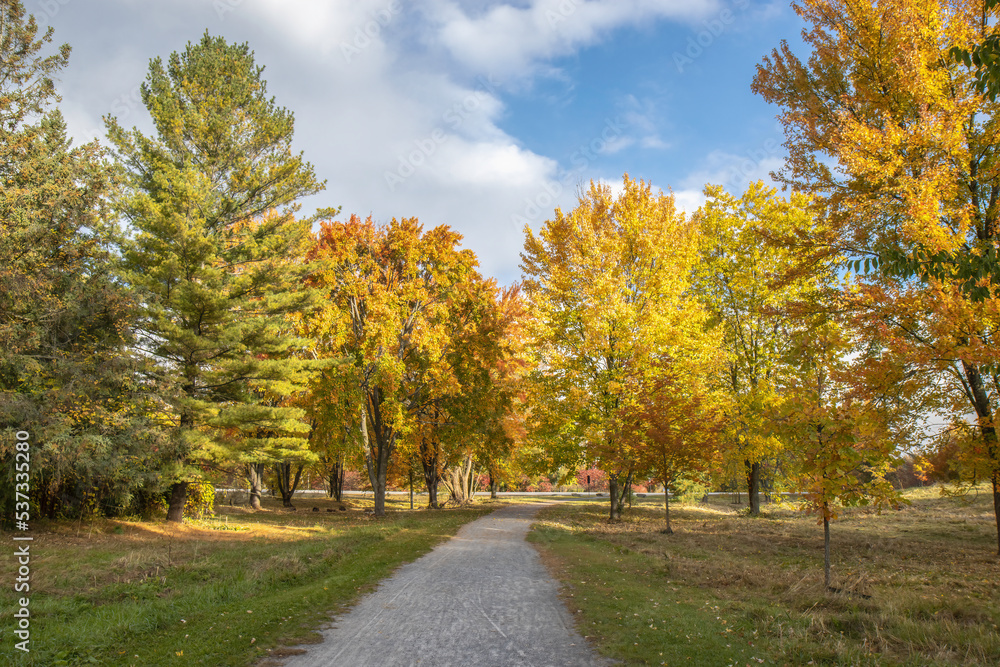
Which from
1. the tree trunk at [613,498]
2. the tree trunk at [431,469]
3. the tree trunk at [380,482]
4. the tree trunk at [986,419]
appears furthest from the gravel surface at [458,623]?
the tree trunk at [431,469]

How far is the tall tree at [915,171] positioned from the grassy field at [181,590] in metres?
11.7

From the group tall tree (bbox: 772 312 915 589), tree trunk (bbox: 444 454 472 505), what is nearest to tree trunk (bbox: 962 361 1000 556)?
tall tree (bbox: 772 312 915 589)

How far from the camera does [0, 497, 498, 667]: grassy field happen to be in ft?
18.0

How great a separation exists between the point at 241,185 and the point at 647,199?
15420mm

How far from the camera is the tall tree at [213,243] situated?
14602 millimetres

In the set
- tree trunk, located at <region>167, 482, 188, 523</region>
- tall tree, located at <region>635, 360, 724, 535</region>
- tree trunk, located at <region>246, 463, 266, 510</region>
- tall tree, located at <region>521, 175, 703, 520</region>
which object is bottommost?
tree trunk, located at <region>246, 463, 266, 510</region>

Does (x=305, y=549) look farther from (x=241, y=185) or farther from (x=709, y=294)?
(x=709, y=294)

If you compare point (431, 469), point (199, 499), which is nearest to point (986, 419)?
point (199, 499)

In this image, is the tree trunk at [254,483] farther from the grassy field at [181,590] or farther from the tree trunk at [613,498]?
the tree trunk at [613,498]

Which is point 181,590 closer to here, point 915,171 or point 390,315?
point 390,315

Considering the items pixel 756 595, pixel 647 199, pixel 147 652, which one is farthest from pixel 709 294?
pixel 147 652

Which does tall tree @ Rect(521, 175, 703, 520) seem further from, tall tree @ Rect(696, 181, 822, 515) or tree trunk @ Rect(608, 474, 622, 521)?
tall tree @ Rect(696, 181, 822, 515)

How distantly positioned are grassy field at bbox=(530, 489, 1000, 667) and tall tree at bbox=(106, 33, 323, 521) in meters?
10.8

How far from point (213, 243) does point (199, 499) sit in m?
8.75
